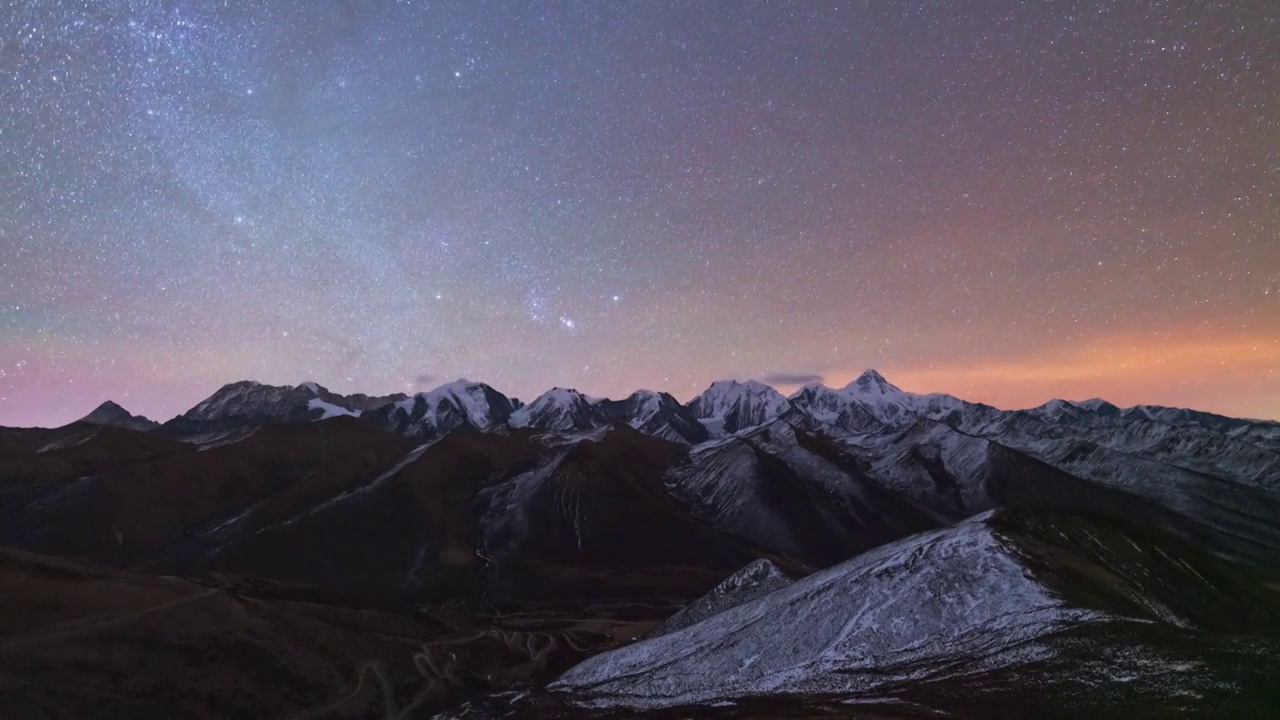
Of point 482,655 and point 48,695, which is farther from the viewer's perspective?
point 482,655

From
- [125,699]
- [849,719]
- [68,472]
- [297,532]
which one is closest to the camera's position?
[849,719]

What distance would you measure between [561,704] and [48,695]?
4174 centimetres

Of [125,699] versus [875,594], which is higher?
[875,594]

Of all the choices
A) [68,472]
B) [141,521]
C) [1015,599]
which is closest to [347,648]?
[1015,599]

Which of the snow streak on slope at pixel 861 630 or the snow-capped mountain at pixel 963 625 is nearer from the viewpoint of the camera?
the snow-capped mountain at pixel 963 625

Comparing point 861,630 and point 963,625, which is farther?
point 861,630

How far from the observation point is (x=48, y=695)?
54656 mm

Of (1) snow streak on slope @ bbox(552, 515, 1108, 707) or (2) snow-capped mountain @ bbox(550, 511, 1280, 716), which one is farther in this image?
(1) snow streak on slope @ bbox(552, 515, 1108, 707)

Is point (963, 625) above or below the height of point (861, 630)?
above

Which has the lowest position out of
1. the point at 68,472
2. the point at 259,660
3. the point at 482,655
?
the point at 482,655

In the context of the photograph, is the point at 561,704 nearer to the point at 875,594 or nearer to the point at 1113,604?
the point at 875,594

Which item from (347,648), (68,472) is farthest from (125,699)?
(68,472)

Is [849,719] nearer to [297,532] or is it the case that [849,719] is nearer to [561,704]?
[561,704]

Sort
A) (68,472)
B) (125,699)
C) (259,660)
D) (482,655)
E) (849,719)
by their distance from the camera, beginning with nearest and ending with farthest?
(849,719) → (125,699) → (259,660) → (482,655) → (68,472)
